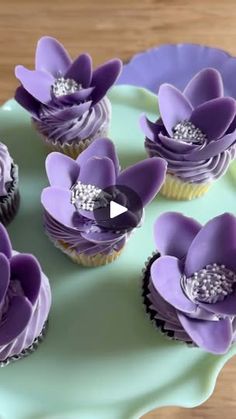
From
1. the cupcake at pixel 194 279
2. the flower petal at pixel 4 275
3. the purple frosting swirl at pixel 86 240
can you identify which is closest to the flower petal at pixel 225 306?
the cupcake at pixel 194 279

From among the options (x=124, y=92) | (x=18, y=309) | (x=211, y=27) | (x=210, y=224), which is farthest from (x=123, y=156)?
(x=211, y=27)

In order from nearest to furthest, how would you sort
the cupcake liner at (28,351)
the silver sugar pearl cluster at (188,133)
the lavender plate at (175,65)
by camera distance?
the cupcake liner at (28,351)
the silver sugar pearl cluster at (188,133)
the lavender plate at (175,65)

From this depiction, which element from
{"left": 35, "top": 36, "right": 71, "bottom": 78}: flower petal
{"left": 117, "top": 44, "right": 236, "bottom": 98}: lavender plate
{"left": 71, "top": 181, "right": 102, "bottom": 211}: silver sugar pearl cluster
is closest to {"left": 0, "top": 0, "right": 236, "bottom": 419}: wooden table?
{"left": 117, "top": 44, "right": 236, "bottom": 98}: lavender plate

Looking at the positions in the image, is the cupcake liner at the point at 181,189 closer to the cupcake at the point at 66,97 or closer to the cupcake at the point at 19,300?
the cupcake at the point at 66,97

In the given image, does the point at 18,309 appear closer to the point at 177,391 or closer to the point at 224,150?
the point at 177,391

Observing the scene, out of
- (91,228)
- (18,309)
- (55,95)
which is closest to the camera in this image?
(18,309)

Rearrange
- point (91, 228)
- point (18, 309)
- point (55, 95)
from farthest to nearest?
point (55, 95)
point (91, 228)
point (18, 309)
